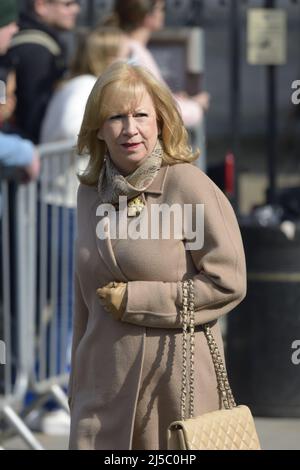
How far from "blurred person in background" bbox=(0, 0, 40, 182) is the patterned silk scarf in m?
1.88

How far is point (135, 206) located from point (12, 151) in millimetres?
1965

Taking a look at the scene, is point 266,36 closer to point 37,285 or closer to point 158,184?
point 37,285

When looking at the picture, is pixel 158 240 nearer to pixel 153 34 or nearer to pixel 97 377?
pixel 97 377

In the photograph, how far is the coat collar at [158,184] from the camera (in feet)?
13.0

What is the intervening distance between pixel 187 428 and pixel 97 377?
1.24 feet

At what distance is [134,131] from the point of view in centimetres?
395

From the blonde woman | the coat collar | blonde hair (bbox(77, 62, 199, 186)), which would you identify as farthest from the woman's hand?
blonde hair (bbox(77, 62, 199, 186))

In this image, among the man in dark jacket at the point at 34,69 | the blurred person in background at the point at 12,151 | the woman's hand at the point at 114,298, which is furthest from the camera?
the man in dark jacket at the point at 34,69

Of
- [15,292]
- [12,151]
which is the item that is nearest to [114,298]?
[12,151]

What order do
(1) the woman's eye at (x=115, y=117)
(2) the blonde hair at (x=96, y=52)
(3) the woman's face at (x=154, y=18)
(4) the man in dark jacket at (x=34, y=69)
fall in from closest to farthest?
(1) the woman's eye at (x=115, y=117), (2) the blonde hair at (x=96, y=52), (4) the man in dark jacket at (x=34, y=69), (3) the woman's face at (x=154, y=18)

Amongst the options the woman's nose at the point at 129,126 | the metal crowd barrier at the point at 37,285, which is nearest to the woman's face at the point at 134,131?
the woman's nose at the point at 129,126

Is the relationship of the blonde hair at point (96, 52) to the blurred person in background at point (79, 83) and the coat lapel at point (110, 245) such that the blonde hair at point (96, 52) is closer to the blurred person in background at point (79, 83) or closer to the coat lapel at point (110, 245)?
the blurred person in background at point (79, 83)

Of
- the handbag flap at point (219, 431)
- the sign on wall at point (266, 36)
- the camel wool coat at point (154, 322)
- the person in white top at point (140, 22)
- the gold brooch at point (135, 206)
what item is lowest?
the handbag flap at point (219, 431)

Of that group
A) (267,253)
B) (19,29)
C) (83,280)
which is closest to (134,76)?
(83,280)
